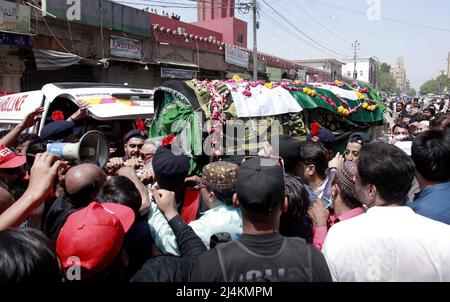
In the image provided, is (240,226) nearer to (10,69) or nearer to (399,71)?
(10,69)

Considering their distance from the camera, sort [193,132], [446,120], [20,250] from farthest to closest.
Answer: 1. [446,120]
2. [193,132]
3. [20,250]

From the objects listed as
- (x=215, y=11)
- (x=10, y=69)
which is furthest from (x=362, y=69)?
(x=10, y=69)

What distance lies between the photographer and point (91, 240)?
1.58 meters

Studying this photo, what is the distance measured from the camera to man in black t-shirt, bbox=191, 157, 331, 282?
1505 millimetres

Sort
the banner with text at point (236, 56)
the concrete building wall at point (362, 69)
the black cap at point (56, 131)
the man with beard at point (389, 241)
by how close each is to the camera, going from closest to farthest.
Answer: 1. the man with beard at point (389, 241)
2. the black cap at point (56, 131)
3. the banner with text at point (236, 56)
4. the concrete building wall at point (362, 69)

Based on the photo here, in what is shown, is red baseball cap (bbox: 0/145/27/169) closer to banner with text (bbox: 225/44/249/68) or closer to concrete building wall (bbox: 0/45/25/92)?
concrete building wall (bbox: 0/45/25/92)

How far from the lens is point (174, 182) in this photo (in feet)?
8.57

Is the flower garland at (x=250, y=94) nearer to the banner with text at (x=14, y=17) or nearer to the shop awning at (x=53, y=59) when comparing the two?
the banner with text at (x=14, y=17)

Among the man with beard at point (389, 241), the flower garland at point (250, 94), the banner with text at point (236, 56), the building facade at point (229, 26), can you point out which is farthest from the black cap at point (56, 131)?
the building facade at point (229, 26)

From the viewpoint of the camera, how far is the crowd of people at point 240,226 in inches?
60.0

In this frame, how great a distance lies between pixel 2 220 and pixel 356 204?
5.94 feet

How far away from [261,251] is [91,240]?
683mm

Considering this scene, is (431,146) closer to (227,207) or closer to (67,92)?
(227,207)
